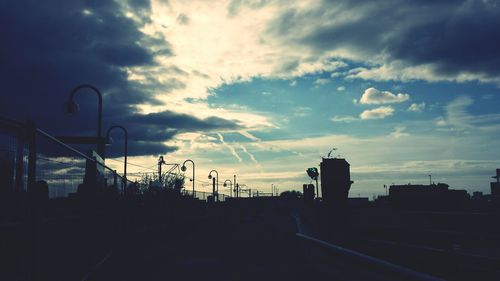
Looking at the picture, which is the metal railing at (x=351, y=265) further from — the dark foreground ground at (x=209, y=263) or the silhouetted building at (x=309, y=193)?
the silhouetted building at (x=309, y=193)

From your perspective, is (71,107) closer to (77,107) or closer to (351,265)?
(77,107)

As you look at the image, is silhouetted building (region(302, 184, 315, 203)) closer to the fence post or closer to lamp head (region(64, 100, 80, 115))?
lamp head (region(64, 100, 80, 115))

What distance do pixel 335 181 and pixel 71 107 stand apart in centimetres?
1848

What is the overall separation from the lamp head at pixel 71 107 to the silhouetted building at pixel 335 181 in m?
18.0

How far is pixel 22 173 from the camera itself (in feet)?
16.8

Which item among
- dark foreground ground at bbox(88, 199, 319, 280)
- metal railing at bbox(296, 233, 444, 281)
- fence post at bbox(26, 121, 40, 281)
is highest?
fence post at bbox(26, 121, 40, 281)

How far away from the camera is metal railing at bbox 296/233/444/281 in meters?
4.47

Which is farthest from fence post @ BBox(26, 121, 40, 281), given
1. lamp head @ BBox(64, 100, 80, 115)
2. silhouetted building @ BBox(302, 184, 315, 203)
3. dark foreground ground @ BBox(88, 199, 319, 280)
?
lamp head @ BBox(64, 100, 80, 115)

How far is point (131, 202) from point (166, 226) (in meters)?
5.44

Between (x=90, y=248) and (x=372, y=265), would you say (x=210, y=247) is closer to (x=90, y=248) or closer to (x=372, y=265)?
(x=90, y=248)

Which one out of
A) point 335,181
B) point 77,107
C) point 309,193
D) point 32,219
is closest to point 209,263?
point 335,181

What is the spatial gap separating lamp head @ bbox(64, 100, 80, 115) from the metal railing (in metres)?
16.9

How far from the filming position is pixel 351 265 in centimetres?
718

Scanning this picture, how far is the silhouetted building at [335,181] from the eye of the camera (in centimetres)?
909
